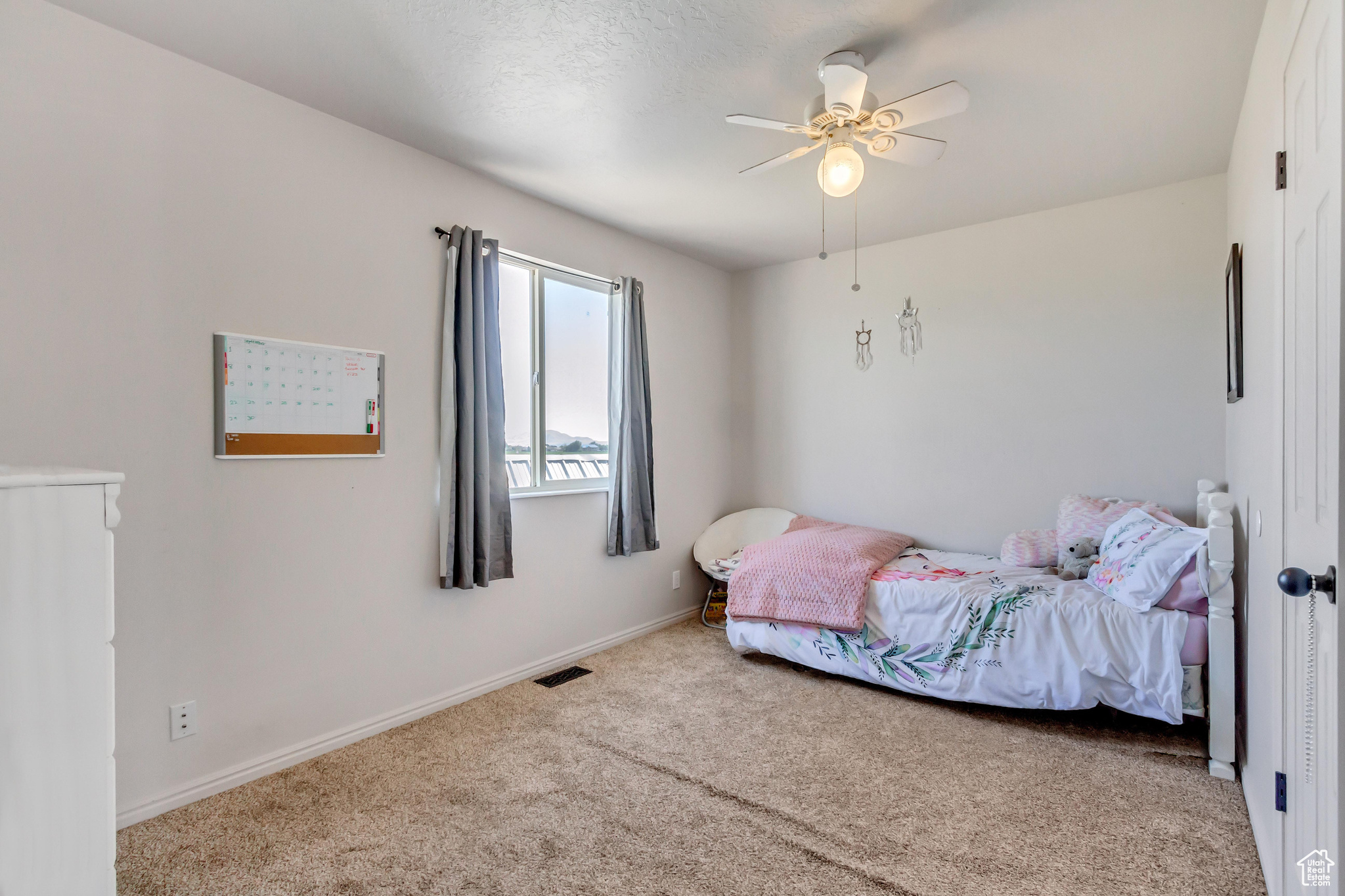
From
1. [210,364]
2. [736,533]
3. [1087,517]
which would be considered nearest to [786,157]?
[210,364]

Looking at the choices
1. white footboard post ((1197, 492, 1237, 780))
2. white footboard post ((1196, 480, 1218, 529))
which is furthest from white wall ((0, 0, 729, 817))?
white footboard post ((1196, 480, 1218, 529))

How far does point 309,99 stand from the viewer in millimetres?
2420

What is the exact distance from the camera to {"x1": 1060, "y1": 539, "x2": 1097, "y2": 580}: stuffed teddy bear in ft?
9.95

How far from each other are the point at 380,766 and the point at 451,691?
58 cm

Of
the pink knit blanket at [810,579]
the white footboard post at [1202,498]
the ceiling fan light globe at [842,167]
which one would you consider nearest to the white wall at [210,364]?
the pink knit blanket at [810,579]

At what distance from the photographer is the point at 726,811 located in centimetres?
210

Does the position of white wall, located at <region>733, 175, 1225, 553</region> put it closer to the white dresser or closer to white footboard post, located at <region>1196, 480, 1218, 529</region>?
white footboard post, located at <region>1196, 480, 1218, 529</region>

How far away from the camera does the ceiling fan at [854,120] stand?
6.68 ft

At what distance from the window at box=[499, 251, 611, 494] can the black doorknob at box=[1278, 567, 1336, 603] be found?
2.73m

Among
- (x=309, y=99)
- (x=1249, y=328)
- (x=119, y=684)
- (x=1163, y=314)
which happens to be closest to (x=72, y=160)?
(x=309, y=99)

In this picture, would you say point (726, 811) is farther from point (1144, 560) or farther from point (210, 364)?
point (210, 364)

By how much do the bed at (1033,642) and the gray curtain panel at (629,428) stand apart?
2.59 feet

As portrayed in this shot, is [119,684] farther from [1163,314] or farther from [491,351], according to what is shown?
[1163,314]

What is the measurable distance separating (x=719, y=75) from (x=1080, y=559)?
8.49ft
